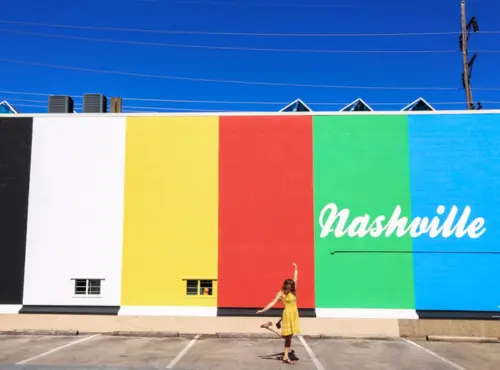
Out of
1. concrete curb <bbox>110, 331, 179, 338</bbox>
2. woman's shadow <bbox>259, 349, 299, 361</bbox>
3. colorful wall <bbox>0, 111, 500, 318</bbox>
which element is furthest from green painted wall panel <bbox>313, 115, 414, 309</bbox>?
concrete curb <bbox>110, 331, 179, 338</bbox>

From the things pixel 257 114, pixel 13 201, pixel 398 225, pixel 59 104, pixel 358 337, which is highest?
pixel 59 104

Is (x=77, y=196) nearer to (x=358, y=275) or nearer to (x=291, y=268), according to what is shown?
(x=291, y=268)

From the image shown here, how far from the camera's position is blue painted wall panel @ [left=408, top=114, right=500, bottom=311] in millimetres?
12344

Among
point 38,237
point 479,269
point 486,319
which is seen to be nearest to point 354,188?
point 479,269

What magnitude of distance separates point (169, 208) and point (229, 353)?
14.9 ft

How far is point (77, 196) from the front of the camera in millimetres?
13227

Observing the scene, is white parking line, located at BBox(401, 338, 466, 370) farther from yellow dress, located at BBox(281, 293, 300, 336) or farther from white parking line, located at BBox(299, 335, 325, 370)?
yellow dress, located at BBox(281, 293, 300, 336)

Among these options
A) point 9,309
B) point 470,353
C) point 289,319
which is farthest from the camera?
point 9,309

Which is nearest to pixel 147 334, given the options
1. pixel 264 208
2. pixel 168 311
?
pixel 168 311

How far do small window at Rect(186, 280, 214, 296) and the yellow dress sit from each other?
3.63m

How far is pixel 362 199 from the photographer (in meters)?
12.9

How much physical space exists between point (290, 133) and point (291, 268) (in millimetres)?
3783

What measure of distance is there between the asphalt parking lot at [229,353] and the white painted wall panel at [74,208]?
4.99 feet

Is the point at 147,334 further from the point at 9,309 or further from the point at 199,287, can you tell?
the point at 9,309
